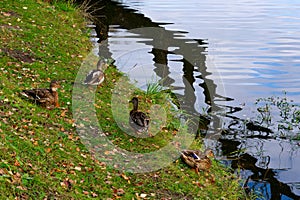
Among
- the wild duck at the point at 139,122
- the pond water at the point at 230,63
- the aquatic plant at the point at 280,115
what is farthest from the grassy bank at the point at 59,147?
the aquatic plant at the point at 280,115

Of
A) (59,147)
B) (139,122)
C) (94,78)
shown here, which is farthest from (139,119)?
(94,78)

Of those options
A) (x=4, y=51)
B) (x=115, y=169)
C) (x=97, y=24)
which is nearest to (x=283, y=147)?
(x=115, y=169)

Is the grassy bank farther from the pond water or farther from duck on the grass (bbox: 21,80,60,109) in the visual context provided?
the pond water

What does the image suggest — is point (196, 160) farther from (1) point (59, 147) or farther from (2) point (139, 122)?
(1) point (59, 147)

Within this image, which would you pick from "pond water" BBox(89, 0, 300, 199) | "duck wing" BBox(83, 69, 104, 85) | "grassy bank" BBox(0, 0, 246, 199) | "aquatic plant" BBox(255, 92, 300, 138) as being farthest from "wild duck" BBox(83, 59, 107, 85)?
"aquatic plant" BBox(255, 92, 300, 138)

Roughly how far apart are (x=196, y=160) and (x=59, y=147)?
2840 millimetres

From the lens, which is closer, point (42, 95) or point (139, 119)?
point (42, 95)

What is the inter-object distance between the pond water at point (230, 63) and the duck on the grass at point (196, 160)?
3.92 ft

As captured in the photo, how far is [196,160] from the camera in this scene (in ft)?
31.5

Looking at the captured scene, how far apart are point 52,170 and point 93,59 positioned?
7453 mm

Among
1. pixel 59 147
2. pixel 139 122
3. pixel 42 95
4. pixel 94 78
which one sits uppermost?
pixel 94 78

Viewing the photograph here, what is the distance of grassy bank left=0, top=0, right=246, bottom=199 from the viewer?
279 inches

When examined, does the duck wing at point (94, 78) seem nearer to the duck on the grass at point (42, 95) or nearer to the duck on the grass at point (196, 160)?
the duck on the grass at point (42, 95)

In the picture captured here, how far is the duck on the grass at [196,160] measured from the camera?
377 inches
